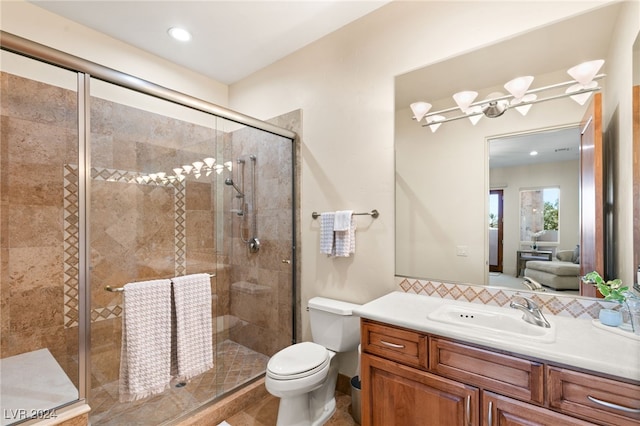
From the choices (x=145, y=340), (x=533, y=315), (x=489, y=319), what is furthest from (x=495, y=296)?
(x=145, y=340)

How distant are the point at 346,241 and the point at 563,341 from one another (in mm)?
1269

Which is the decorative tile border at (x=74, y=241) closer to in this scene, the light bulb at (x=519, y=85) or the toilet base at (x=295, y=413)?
the toilet base at (x=295, y=413)

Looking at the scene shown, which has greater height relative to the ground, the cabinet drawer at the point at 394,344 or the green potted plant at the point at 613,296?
the green potted plant at the point at 613,296

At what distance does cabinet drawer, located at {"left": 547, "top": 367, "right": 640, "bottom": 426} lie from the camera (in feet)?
2.93

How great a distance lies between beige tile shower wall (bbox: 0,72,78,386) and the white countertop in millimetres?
1945

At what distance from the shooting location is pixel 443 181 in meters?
1.83

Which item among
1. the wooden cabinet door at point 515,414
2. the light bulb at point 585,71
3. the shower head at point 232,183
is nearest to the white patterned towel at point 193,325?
the shower head at point 232,183

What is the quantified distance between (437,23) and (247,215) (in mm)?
1969

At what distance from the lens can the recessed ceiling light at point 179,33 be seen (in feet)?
7.47

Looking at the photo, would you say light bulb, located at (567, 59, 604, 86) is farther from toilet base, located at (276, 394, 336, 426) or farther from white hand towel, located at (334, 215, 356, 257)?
toilet base, located at (276, 394, 336, 426)

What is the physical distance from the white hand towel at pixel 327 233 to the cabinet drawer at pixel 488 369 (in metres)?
1.03

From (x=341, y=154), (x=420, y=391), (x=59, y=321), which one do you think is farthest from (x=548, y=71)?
(x=59, y=321)

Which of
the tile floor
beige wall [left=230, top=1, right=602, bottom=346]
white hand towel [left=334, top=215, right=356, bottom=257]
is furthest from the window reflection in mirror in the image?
the tile floor

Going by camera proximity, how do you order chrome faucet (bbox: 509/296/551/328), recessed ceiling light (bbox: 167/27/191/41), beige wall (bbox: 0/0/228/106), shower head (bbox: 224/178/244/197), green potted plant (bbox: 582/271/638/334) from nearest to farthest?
1. green potted plant (bbox: 582/271/638/334)
2. chrome faucet (bbox: 509/296/551/328)
3. beige wall (bbox: 0/0/228/106)
4. recessed ceiling light (bbox: 167/27/191/41)
5. shower head (bbox: 224/178/244/197)
